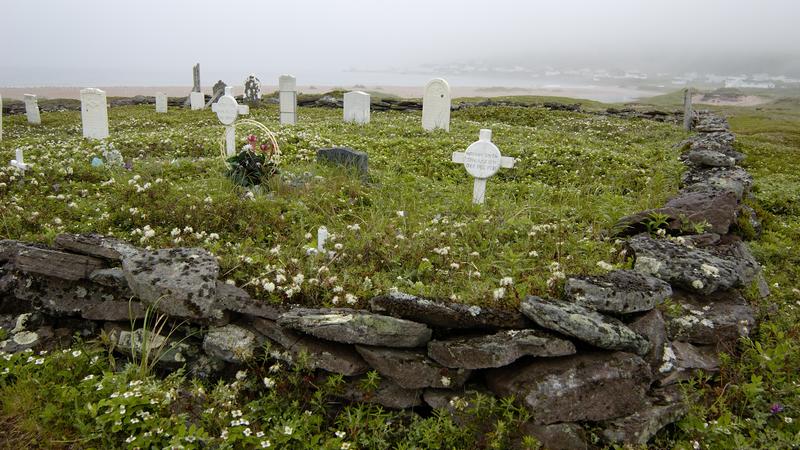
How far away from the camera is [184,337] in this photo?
189 inches

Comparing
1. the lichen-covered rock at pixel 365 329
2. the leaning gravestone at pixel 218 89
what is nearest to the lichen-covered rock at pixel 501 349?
the lichen-covered rock at pixel 365 329

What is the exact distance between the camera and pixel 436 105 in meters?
18.1

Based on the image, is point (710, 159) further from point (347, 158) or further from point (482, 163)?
point (347, 158)

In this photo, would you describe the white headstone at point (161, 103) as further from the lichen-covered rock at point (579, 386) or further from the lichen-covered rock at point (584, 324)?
the lichen-covered rock at point (579, 386)

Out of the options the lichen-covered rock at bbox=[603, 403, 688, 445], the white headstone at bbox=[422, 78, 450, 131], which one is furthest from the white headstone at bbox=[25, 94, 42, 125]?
the lichen-covered rock at bbox=[603, 403, 688, 445]

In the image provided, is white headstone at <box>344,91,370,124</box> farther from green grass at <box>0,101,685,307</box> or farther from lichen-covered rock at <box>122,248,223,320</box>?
lichen-covered rock at <box>122,248,223,320</box>

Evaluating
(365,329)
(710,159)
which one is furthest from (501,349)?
(710,159)

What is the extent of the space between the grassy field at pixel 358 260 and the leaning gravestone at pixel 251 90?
1770cm

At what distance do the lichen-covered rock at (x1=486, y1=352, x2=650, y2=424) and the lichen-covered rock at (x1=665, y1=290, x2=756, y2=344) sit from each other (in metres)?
0.88

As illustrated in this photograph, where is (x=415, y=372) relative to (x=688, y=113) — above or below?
below

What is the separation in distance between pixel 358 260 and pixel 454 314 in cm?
160

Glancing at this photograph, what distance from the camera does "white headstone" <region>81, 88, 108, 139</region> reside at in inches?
629

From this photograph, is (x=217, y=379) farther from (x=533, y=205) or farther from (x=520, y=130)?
(x=520, y=130)

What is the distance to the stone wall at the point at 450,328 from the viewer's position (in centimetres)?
413
